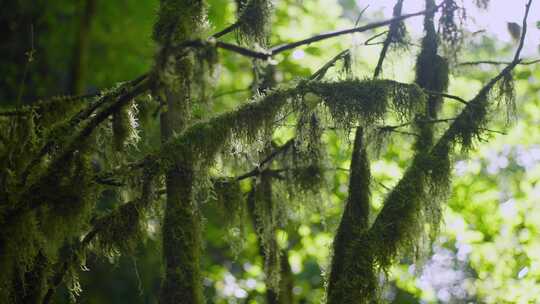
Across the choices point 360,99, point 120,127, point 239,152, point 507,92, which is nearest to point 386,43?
point 507,92

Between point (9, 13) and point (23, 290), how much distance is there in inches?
379

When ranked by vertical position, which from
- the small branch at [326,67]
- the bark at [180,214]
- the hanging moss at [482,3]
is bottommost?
the bark at [180,214]

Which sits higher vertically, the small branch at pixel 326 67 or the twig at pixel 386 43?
the twig at pixel 386 43

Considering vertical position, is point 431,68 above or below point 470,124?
above

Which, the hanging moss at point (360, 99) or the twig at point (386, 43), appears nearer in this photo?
the hanging moss at point (360, 99)

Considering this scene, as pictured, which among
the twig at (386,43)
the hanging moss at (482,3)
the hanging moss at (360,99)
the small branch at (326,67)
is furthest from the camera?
the twig at (386,43)

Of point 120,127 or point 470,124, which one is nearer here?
point 120,127

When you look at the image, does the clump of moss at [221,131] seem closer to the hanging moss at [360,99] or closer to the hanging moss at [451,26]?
the hanging moss at [360,99]

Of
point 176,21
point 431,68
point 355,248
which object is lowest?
point 355,248

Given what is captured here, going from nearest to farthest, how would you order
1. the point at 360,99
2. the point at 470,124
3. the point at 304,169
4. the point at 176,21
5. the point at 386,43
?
the point at 176,21 → the point at 360,99 → the point at 470,124 → the point at 386,43 → the point at 304,169

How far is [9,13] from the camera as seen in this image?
12.4 m

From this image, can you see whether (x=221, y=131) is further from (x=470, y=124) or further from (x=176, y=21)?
(x=470, y=124)

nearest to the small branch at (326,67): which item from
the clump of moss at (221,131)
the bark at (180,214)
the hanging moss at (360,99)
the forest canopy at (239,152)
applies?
the forest canopy at (239,152)

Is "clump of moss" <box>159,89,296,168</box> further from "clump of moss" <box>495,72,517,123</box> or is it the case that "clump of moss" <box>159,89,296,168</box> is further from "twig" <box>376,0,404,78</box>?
"clump of moss" <box>495,72,517,123</box>
